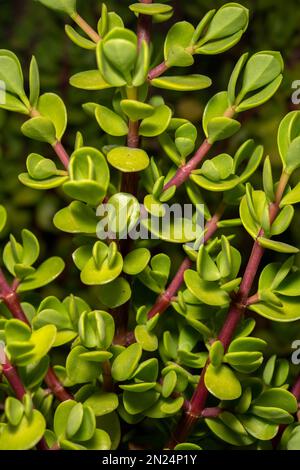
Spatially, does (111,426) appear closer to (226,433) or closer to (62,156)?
(226,433)

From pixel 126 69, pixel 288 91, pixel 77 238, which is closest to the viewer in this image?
pixel 126 69

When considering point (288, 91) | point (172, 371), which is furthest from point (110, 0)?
point (172, 371)

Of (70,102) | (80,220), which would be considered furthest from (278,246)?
(70,102)

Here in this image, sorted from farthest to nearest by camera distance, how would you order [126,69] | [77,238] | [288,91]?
[288,91], [77,238], [126,69]

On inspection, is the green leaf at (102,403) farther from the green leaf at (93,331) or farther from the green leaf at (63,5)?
the green leaf at (63,5)

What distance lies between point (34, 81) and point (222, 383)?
234mm

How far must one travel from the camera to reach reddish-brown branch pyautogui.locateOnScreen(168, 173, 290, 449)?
1.52ft

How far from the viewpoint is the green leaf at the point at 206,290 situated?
460 millimetres

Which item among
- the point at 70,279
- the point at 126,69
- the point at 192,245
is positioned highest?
the point at 126,69

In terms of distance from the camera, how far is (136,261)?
1.61ft

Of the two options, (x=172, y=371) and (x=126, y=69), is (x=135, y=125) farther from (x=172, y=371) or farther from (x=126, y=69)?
(x=172, y=371)

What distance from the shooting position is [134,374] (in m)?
0.47

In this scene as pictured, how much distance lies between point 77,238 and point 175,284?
8 centimetres
